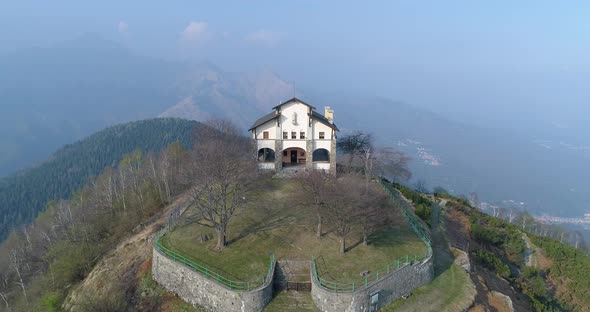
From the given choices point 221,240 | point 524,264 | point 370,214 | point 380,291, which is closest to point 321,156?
point 370,214

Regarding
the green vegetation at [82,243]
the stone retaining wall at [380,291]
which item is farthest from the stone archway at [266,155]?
the stone retaining wall at [380,291]

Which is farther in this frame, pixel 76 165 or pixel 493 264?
pixel 76 165

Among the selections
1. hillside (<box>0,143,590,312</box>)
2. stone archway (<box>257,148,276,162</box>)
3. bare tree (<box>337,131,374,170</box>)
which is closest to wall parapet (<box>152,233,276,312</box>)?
hillside (<box>0,143,590,312</box>)

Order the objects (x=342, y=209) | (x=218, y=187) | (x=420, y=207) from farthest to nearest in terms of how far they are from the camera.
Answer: (x=420, y=207) < (x=218, y=187) < (x=342, y=209)

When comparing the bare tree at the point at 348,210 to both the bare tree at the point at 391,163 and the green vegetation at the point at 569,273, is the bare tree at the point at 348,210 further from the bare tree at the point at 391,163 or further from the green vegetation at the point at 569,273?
the green vegetation at the point at 569,273

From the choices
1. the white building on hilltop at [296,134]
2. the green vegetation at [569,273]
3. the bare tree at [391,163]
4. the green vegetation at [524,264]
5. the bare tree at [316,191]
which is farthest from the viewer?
the bare tree at [391,163]

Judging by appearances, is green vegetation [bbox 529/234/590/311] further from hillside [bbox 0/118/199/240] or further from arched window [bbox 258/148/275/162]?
hillside [bbox 0/118/199/240]

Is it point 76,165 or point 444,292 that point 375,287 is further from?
point 76,165
